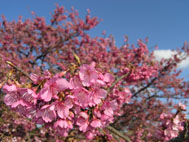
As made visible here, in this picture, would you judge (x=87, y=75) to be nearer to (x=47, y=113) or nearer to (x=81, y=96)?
(x=81, y=96)

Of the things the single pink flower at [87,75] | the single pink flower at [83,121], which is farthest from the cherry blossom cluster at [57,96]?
the single pink flower at [83,121]

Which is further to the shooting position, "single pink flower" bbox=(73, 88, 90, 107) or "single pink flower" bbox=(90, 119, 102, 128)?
"single pink flower" bbox=(90, 119, 102, 128)

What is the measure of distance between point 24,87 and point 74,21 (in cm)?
930

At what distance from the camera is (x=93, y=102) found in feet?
4.65

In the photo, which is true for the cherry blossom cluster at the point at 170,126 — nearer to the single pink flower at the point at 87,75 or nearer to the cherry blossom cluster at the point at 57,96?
the cherry blossom cluster at the point at 57,96

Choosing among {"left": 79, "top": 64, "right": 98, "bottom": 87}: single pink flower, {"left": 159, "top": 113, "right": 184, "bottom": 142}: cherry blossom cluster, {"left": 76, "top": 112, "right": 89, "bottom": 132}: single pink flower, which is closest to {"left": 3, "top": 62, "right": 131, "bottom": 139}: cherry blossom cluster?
{"left": 79, "top": 64, "right": 98, "bottom": 87}: single pink flower

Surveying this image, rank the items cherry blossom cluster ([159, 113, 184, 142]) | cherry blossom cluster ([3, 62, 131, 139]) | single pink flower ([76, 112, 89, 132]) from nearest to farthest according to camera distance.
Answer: cherry blossom cluster ([3, 62, 131, 139]), single pink flower ([76, 112, 89, 132]), cherry blossom cluster ([159, 113, 184, 142])

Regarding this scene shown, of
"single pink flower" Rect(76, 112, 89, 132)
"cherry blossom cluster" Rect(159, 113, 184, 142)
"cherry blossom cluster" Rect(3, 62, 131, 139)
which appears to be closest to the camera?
"cherry blossom cluster" Rect(3, 62, 131, 139)

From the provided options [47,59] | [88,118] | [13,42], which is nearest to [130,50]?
[47,59]

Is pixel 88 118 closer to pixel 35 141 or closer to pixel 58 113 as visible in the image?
pixel 58 113

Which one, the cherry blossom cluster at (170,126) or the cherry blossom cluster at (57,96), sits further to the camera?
the cherry blossom cluster at (170,126)

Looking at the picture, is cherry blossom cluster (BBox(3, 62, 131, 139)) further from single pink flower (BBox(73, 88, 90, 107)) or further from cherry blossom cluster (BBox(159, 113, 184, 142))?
cherry blossom cluster (BBox(159, 113, 184, 142))

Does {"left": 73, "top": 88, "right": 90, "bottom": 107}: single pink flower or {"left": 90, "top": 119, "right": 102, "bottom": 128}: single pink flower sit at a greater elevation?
{"left": 73, "top": 88, "right": 90, "bottom": 107}: single pink flower

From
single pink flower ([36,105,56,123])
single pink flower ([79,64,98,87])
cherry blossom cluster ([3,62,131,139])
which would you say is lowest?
single pink flower ([36,105,56,123])
